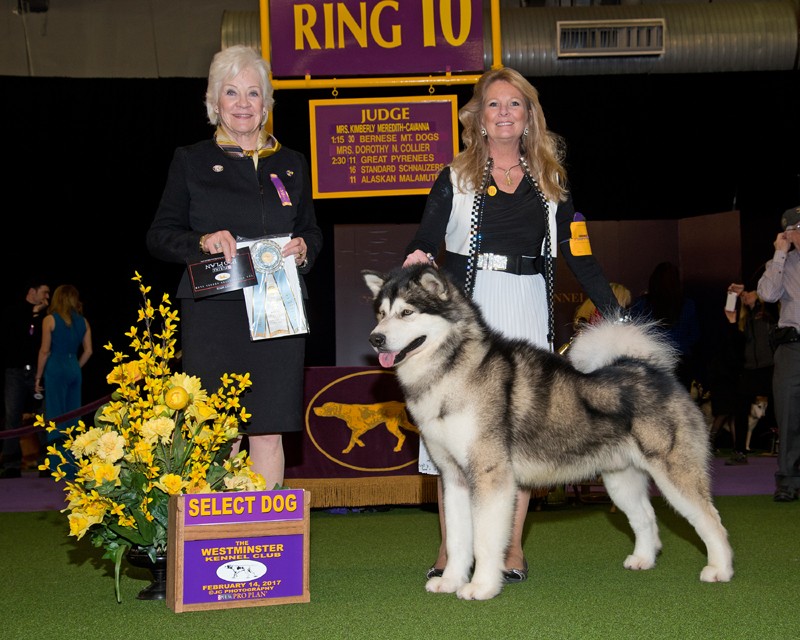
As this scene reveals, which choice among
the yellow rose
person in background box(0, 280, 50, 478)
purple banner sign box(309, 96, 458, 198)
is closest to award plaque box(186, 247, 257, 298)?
the yellow rose

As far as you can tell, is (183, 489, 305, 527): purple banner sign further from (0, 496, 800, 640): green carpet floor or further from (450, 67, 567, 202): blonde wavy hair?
(450, 67, 567, 202): blonde wavy hair

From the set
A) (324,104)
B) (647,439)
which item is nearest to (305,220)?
(647,439)

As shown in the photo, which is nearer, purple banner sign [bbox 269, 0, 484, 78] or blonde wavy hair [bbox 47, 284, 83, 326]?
purple banner sign [bbox 269, 0, 484, 78]

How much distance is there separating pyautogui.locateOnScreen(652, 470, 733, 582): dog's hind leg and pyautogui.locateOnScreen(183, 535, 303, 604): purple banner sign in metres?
1.39

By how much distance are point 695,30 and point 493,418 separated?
5.84 metres

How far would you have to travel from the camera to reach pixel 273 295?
3273 mm

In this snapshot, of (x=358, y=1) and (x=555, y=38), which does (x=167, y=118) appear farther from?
(x=555, y=38)

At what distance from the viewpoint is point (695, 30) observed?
767 centimetres

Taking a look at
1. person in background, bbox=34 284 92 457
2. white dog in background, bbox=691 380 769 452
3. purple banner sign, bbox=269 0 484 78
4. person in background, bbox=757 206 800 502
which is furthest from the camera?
white dog in background, bbox=691 380 769 452

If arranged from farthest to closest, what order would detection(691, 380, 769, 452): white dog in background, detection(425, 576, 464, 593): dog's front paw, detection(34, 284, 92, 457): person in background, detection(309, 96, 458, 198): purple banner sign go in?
detection(691, 380, 769, 452): white dog in background, detection(34, 284, 92, 457): person in background, detection(309, 96, 458, 198): purple banner sign, detection(425, 576, 464, 593): dog's front paw

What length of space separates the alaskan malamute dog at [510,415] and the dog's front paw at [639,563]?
1.03 feet

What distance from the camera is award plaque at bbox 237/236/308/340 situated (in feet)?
10.6

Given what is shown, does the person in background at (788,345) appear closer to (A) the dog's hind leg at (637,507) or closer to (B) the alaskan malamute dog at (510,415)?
(A) the dog's hind leg at (637,507)

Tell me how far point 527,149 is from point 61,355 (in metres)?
6.00
